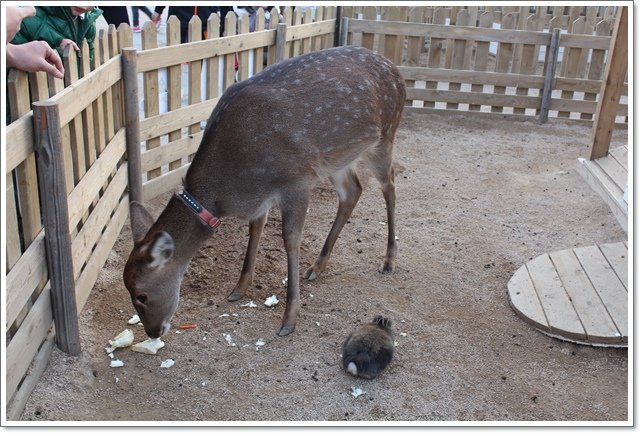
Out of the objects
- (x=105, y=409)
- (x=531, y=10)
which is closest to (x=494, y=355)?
(x=105, y=409)

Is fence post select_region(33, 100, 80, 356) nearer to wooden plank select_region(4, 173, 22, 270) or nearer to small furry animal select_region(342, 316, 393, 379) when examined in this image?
wooden plank select_region(4, 173, 22, 270)

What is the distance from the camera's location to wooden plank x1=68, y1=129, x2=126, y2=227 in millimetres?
3668

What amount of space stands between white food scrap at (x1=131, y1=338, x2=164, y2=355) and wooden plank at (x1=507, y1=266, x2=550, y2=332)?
2.19 m

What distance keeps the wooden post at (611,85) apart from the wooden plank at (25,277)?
5096 mm

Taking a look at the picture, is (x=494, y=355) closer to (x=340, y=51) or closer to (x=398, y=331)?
(x=398, y=331)

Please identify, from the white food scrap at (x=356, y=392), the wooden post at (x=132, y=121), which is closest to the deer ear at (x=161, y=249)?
the white food scrap at (x=356, y=392)

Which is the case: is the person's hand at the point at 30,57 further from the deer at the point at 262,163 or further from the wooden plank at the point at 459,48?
the wooden plank at the point at 459,48

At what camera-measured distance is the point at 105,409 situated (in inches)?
125

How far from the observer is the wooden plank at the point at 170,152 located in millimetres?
5418

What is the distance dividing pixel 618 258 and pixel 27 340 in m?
3.75

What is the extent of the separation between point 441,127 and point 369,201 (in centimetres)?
284

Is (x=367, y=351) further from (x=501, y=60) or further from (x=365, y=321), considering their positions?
(x=501, y=60)

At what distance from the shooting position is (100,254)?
4.31m

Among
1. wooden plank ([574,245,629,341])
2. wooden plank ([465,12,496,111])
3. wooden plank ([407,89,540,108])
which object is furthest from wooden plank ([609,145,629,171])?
wooden plank ([465,12,496,111])
